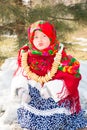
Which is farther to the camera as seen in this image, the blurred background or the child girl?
the blurred background

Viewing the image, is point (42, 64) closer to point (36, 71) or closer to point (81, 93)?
point (36, 71)

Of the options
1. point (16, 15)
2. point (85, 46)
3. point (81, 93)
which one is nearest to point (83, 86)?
point (81, 93)

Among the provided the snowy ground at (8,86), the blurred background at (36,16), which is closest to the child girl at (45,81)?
the snowy ground at (8,86)

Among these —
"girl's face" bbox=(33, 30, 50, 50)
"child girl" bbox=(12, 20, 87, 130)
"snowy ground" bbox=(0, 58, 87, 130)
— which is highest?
"girl's face" bbox=(33, 30, 50, 50)

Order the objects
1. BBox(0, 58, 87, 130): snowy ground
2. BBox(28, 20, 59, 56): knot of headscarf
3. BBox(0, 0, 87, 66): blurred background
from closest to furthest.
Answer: BBox(28, 20, 59, 56): knot of headscarf < BBox(0, 58, 87, 130): snowy ground < BBox(0, 0, 87, 66): blurred background

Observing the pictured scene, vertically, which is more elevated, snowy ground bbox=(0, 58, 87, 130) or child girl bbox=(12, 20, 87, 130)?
child girl bbox=(12, 20, 87, 130)

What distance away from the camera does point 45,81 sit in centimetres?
274

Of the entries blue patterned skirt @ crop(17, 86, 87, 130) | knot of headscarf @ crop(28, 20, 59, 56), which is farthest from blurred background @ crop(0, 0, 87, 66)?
blue patterned skirt @ crop(17, 86, 87, 130)

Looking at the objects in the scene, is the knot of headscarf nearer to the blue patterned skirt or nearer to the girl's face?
the girl's face

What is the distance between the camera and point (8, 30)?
4812mm

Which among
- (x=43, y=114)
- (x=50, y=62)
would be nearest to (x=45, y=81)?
(x=50, y=62)

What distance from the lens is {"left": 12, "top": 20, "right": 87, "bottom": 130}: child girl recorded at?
2.72 m

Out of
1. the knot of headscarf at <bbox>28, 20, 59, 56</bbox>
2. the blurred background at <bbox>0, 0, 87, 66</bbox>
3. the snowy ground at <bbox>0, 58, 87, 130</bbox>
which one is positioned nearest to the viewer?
the knot of headscarf at <bbox>28, 20, 59, 56</bbox>

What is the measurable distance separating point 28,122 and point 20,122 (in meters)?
0.11
